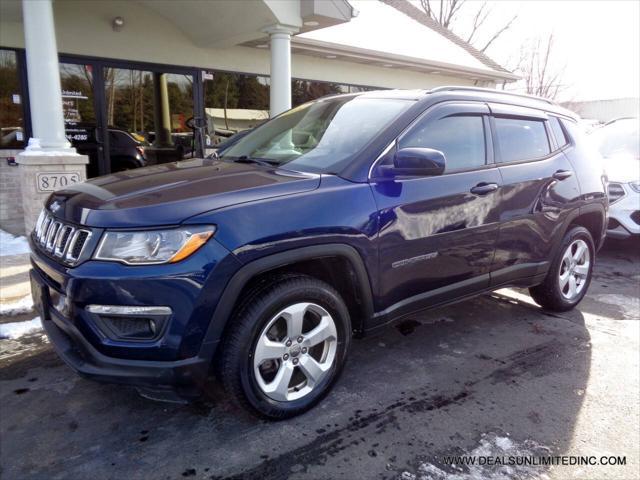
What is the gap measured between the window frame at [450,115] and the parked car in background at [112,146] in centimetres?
664

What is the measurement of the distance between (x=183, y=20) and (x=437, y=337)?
7010mm

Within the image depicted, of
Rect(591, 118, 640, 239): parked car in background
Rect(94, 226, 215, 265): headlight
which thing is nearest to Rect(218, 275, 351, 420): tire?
Rect(94, 226, 215, 265): headlight

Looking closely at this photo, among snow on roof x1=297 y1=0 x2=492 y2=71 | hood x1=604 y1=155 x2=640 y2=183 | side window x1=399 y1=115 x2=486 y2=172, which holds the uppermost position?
snow on roof x1=297 y1=0 x2=492 y2=71

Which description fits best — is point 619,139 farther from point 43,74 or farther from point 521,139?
point 43,74

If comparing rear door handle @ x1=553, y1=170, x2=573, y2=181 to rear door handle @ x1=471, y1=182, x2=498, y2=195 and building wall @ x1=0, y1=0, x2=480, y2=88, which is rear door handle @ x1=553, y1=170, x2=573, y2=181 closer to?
rear door handle @ x1=471, y1=182, x2=498, y2=195

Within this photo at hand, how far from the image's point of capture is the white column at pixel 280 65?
7.59m

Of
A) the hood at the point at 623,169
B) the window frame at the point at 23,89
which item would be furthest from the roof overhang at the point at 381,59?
the hood at the point at 623,169

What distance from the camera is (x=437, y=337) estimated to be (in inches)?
152

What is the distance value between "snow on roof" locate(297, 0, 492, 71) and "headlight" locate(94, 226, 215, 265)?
797 centimetres

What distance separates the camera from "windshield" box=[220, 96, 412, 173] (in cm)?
297

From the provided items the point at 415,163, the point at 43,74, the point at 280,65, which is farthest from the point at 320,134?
the point at 280,65

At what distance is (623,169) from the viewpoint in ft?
23.0

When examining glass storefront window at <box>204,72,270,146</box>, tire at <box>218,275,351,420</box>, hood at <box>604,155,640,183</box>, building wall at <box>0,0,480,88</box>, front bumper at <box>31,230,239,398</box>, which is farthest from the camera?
glass storefront window at <box>204,72,270,146</box>

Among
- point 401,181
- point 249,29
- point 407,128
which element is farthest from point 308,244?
point 249,29
